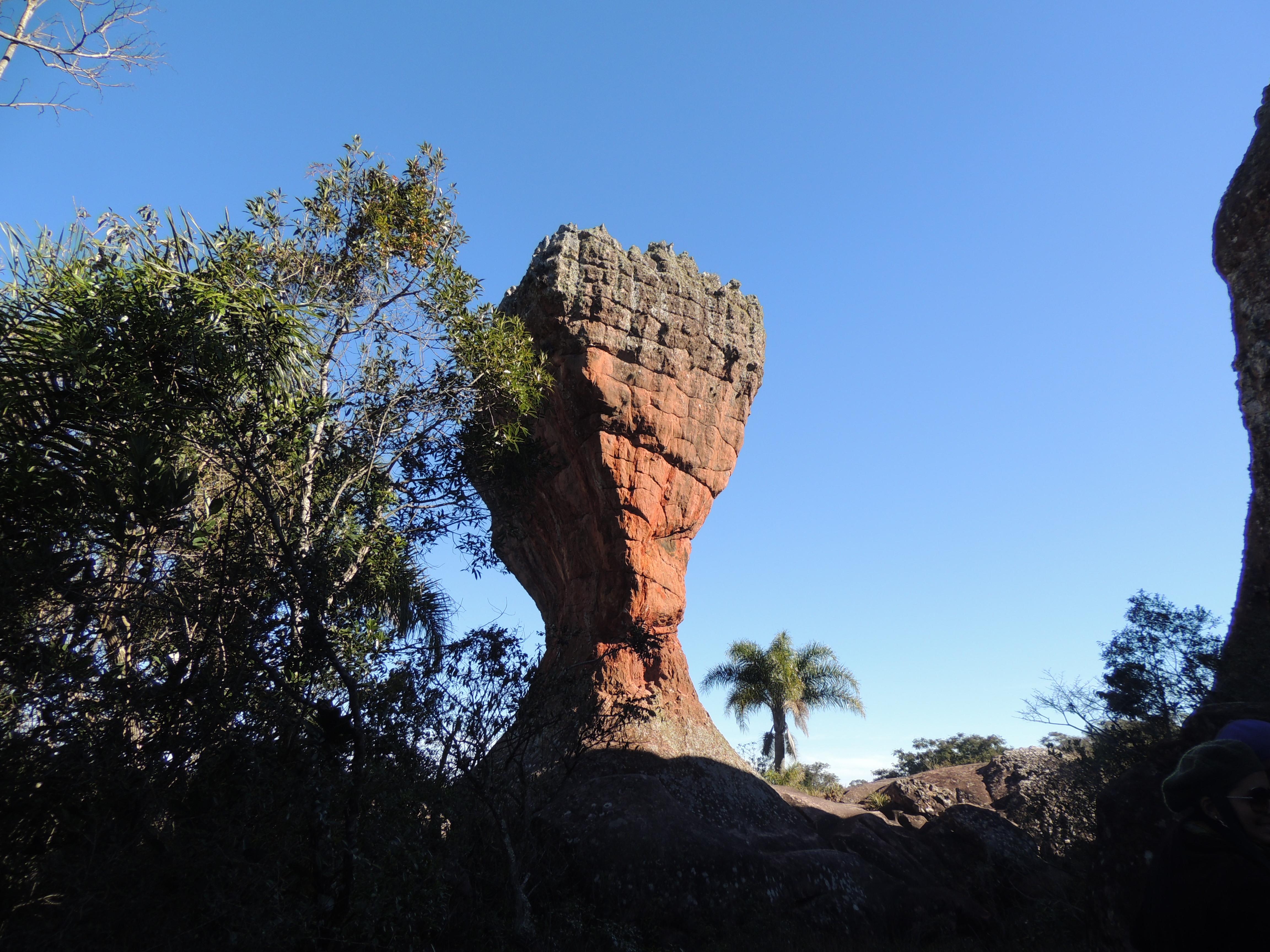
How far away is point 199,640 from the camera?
816 centimetres

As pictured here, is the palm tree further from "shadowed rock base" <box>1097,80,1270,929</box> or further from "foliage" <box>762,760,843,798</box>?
"shadowed rock base" <box>1097,80,1270,929</box>

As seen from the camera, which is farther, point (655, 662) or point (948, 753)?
point (948, 753)

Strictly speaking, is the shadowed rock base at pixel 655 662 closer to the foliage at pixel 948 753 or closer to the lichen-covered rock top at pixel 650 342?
the lichen-covered rock top at pixel 650 342

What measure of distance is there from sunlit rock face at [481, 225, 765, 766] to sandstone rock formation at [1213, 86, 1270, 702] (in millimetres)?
10378

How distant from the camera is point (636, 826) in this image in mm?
13531

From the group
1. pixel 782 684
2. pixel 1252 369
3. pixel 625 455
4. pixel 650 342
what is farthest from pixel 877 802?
pixel 650 342

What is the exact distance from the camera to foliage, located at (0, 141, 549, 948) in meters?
6.12

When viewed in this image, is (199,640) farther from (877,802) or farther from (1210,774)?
(877,802)

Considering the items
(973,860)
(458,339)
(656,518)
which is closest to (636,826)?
(656,518)

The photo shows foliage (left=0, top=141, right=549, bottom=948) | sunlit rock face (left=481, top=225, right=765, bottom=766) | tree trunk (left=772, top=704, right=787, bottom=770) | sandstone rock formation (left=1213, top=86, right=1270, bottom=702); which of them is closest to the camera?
foliage (left=0, top=141, right=549, bottom=948)

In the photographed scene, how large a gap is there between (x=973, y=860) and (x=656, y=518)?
1093 cm

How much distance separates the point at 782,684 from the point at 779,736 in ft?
8.19

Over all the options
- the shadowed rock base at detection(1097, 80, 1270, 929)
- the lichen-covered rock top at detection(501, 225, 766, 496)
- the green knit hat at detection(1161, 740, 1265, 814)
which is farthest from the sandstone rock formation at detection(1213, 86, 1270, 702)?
the green knit hat at detection(1161, 740, 1265, 814)

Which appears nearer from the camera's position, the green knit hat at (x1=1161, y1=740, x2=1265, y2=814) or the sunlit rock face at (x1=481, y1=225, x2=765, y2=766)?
the green knit hat at (x1=1161, y1=740, x2=1265, y2=814)
